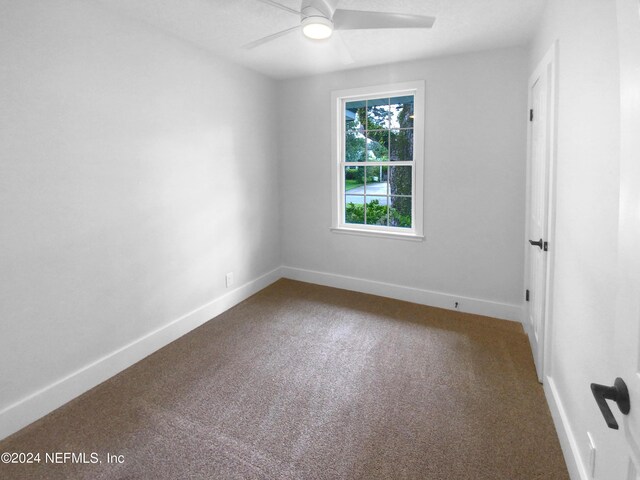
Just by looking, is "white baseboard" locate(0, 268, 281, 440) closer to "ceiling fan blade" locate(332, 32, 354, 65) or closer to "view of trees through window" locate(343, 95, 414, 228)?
Result: "view of trees through window" locate(343, 95, 414, 228)

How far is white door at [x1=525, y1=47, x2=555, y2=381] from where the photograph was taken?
7.33ft

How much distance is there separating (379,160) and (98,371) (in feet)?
10.8

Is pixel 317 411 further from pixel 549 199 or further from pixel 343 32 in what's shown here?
pixel 343 32

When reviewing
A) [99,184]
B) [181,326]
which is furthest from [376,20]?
[181,326]

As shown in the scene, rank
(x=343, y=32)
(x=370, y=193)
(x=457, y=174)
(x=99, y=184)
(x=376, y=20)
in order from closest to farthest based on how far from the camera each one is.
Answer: (x=376, y=20)
(x=99, y=184)
(x=343, y=32)
(x=457, y=174)
(x=370, y=193)

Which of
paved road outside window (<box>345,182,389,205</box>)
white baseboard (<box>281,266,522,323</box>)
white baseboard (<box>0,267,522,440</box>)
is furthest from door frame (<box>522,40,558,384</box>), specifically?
paved road outside window (<box>345,182,389,205</box>)

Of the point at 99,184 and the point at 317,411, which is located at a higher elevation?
the point at 99,184

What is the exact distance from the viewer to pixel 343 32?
9.32ft

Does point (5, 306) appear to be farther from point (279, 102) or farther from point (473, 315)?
point (473, 315)

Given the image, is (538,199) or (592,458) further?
(538,199)

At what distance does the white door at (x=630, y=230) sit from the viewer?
26.1 inches

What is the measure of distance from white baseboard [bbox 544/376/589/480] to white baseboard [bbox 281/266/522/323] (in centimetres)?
123

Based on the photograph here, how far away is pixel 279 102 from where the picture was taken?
433 centimetres

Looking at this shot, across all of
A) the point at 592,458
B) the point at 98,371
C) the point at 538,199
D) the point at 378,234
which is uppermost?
the point at 538,199
